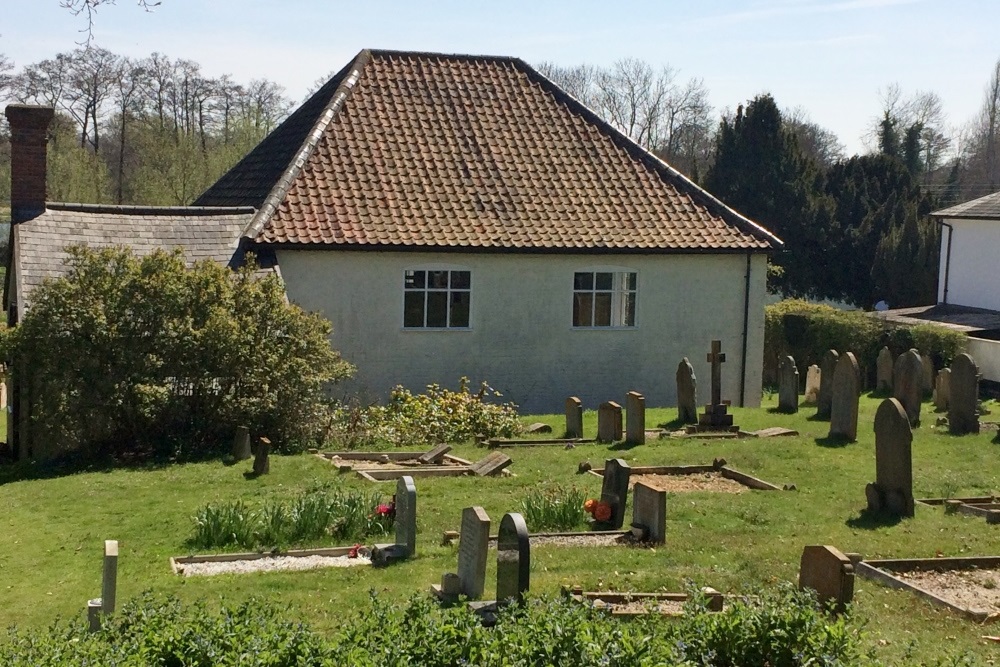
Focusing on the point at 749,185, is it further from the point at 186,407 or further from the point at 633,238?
the point at 186,407

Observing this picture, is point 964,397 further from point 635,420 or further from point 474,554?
point 474,554

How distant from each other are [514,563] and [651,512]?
133 inches

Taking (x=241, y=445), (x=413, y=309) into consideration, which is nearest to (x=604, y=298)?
(x=413, y=309)

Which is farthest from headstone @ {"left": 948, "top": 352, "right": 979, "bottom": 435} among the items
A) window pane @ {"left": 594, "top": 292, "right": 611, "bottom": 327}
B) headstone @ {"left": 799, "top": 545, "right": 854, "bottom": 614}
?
headstone @ {"left": 799, "top": 545, "right": 854, "bottom": 614}

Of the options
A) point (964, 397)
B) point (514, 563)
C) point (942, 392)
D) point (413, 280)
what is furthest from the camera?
point (413, 280)

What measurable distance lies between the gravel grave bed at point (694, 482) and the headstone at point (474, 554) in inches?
218

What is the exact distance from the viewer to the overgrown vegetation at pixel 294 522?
12.1 metres

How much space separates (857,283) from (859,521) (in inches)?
1442

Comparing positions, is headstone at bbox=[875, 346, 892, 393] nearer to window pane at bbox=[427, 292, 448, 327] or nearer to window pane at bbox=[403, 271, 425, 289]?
window pane at bbox=[427, 292, 448, 327]

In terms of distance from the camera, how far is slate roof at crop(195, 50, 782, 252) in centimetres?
2303

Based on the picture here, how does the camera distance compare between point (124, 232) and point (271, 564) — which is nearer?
point (271, 564)

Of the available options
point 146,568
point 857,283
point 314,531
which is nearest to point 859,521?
point 314,531

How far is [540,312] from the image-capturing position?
78.9 ft

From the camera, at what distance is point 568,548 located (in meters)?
11.8
